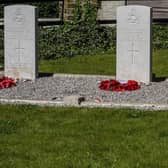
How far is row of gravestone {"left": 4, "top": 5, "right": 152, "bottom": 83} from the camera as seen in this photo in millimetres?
12320

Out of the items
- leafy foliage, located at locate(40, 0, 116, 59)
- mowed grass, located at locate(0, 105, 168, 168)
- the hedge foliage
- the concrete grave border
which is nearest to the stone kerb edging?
the concrete grave border

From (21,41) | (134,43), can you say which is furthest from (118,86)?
(21,41)

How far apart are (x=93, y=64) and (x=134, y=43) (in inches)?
161

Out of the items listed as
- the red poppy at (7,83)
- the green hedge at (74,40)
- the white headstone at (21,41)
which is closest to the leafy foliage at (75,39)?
the green hedge at (74,40)

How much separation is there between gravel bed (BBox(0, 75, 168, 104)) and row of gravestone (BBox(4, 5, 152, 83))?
13.2 inches

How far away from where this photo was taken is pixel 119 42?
12609mm

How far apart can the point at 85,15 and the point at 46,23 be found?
2.26 m

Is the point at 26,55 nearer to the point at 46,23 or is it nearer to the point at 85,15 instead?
the point at 85,15

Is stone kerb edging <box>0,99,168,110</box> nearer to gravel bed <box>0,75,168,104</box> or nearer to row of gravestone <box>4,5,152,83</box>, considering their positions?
gravel bed <box>0,75,168,104</box>

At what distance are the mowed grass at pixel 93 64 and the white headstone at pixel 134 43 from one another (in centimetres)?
238

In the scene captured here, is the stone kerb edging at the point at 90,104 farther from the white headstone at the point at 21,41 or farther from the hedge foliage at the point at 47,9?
the hedge foliage at the point at 47,9

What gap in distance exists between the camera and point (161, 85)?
12.3 m

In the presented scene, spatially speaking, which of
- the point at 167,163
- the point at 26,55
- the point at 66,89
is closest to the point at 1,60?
the point at 26,55

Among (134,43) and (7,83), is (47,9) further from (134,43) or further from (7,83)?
(134,43)
